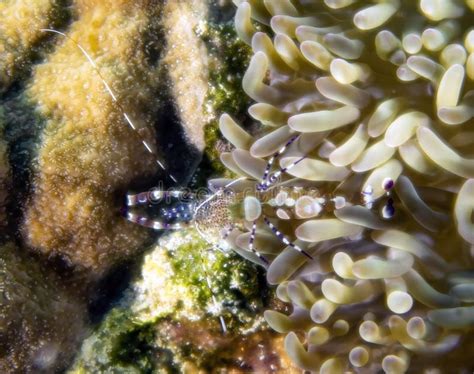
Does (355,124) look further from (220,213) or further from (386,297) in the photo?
(220,213)

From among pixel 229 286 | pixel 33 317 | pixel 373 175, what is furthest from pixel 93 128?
pixel 373 175

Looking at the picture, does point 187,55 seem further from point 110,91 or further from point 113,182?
point 113,182

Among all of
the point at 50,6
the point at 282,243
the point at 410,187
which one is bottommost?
the point at 282,243

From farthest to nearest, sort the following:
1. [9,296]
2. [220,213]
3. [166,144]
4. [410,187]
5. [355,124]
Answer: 1. [166,144]
2. [220,213]
3. [9,296]
4. [355,124]
5. [410,187]

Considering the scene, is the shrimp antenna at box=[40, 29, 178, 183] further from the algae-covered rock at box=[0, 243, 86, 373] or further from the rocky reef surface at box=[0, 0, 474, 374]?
the algae-covered rock at box=[0, 243, 86, 373]

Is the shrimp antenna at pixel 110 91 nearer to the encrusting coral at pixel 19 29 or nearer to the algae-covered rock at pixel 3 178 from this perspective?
the encrusting coral at pixel 19 29

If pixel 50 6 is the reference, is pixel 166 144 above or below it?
below

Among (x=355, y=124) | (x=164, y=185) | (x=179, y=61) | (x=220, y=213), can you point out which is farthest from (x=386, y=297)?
(x=179, y=61)

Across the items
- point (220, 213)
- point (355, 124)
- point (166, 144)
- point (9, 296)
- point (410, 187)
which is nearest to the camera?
point (410, 187)
